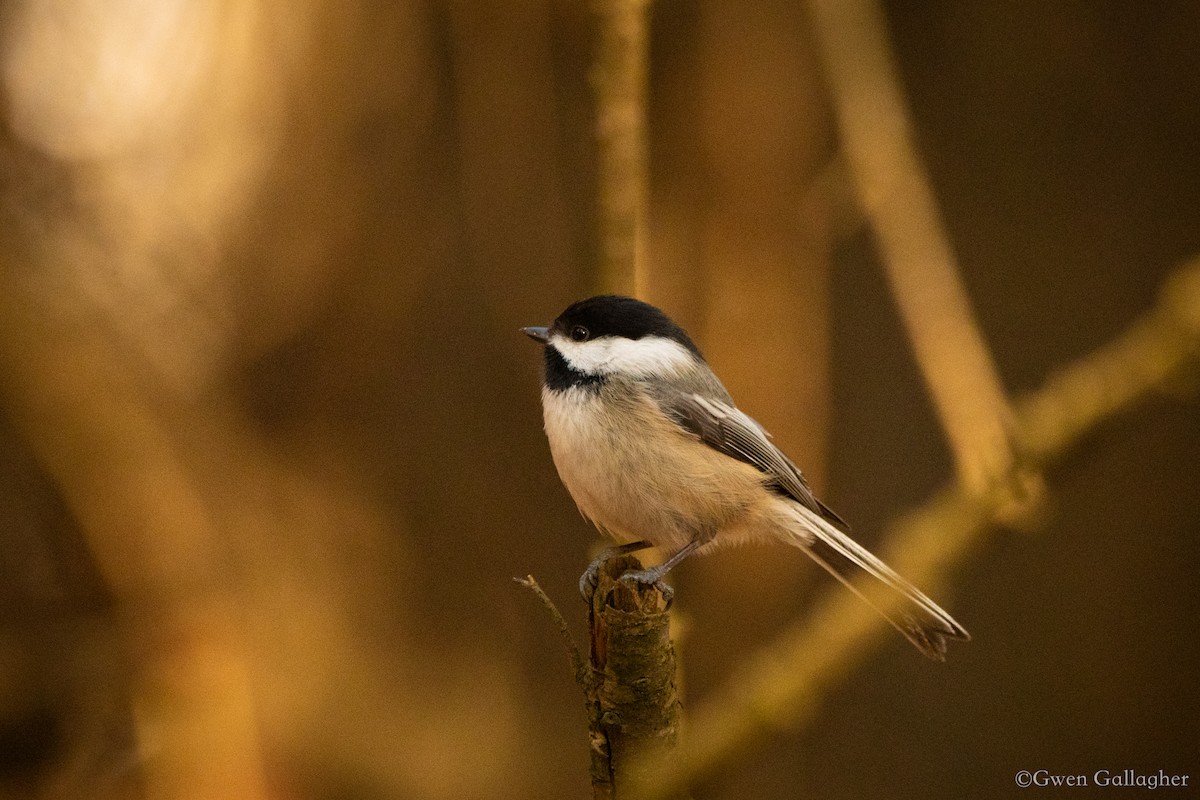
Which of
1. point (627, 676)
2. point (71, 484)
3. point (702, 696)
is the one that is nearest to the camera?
point (627, 676)

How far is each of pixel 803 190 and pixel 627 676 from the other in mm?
1884

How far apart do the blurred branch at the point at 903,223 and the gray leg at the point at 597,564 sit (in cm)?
69

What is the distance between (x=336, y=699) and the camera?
2.85m

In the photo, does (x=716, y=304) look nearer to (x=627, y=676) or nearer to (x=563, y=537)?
(x=563, y=537)

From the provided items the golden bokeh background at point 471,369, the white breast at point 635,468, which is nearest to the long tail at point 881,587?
the white breast at point 635,468

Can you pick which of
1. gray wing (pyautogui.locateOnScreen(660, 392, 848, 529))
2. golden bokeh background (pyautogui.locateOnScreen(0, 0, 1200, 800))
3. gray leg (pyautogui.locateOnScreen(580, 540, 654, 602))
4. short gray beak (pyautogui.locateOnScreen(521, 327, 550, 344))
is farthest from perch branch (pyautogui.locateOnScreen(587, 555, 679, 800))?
golden bokeh background (pyautogui.locateOnScreen(0, 0, 1200, 800))

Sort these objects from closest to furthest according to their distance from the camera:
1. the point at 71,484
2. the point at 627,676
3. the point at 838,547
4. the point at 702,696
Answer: the point at 627,676
the point at 838,547
the point at 71,484
the point at 702,696

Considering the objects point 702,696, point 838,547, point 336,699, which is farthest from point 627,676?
point 336,699

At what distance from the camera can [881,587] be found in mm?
1680

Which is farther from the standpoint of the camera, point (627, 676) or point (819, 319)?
point (819, 319)

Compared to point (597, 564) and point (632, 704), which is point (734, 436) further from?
point (632, 704)

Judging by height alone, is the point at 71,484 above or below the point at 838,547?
above

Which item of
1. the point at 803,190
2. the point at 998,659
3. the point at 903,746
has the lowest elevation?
the point at 903,746

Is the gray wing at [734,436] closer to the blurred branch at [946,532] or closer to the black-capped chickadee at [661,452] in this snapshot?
the black-capped chickadee at [661,452]
